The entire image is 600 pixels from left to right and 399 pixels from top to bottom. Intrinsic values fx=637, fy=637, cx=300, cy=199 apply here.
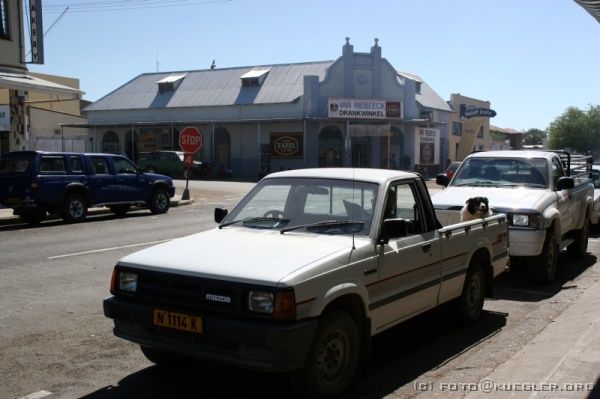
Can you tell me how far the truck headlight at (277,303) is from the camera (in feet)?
13.6

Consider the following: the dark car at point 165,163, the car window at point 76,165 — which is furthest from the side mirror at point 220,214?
the dark car at point 165,163

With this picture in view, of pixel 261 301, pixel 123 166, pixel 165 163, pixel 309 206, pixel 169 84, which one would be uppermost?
pixel 169 84

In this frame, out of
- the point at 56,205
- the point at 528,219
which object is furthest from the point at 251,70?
the point at 528,219

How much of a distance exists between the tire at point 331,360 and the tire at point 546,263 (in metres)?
5.05

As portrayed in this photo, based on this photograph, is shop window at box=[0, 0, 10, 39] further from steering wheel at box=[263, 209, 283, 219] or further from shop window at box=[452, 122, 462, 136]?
shop window at box=[452, 122, 462, 136]

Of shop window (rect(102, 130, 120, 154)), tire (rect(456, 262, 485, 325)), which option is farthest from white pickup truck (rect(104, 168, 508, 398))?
shop window (rect(102, 130, 120, 154))

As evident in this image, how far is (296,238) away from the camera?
5.12m

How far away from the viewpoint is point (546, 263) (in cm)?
898

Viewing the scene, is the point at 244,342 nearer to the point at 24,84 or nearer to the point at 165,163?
the point at 24,84

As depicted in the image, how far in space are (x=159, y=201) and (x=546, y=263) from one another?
13724 mm

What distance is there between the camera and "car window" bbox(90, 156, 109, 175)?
17.8 metres

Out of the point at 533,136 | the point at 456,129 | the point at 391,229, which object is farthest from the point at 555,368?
the point at 533,136

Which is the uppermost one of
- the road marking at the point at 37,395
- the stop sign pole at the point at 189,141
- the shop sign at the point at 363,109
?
the shop sign at the point at 363,109

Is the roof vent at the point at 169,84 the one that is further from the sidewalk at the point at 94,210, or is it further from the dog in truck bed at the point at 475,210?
the dog in truck bed at the point at 475,210
